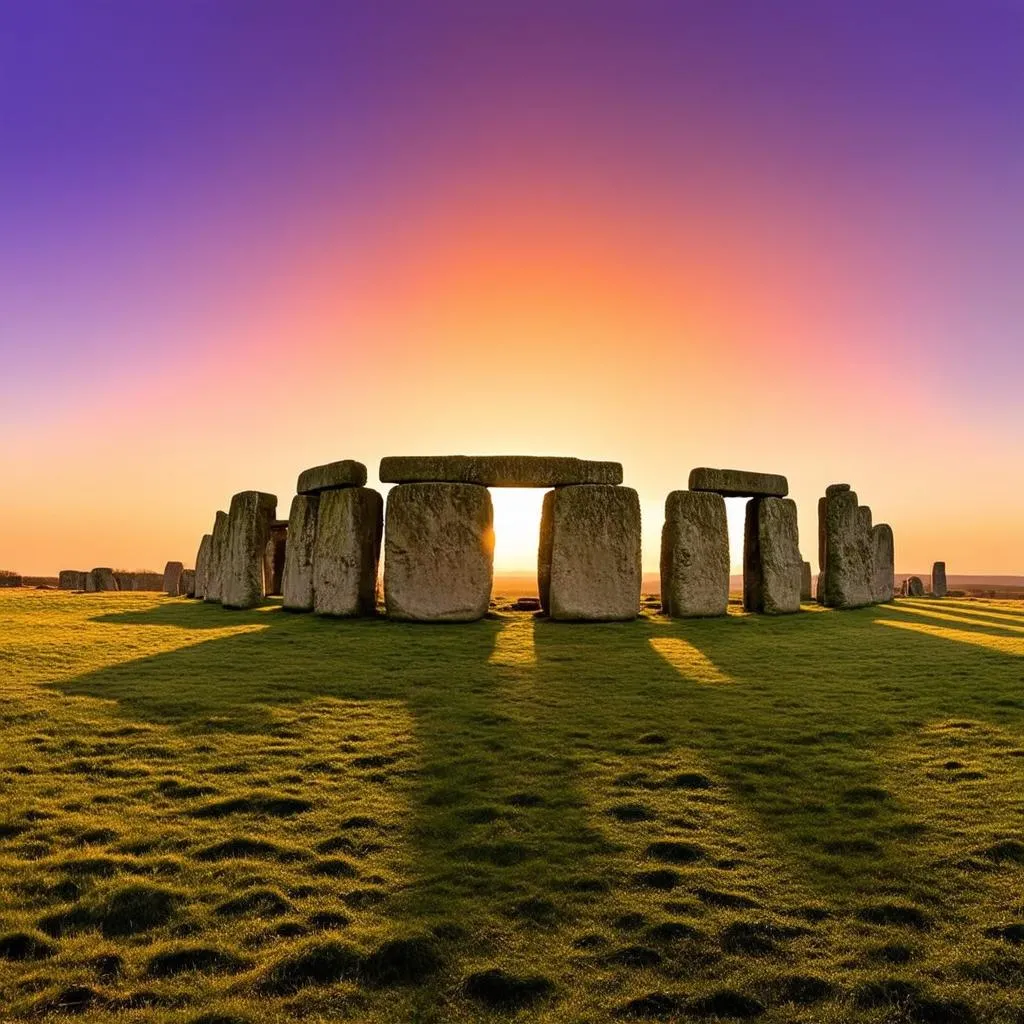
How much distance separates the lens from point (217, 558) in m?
21.2

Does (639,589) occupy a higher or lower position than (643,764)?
higher

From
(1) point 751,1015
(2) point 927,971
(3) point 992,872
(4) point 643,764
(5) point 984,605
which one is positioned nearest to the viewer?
(1) point 751,1015

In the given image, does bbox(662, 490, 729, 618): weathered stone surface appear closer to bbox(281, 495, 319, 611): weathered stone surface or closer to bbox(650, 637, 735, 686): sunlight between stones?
bbox(650, 637, 735, 686): sunlight between stones

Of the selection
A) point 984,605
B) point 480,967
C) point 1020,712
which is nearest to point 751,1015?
point 480,967

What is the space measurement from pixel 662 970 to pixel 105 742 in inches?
226

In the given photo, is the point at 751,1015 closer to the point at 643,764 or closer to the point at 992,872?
the point at 992,872

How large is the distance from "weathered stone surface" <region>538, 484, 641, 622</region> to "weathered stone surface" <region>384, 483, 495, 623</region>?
1603 mm

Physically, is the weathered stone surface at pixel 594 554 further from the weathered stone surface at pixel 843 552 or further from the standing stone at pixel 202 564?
the standing stone at pixel 202 564

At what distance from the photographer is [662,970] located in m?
4.05

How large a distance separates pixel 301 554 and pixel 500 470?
490 centimetres

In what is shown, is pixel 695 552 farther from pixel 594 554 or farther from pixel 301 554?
pixel 301 554

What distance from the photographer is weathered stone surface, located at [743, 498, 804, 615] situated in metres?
18.1

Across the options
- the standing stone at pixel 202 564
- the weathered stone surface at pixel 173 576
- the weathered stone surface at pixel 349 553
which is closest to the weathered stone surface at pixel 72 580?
the weathered stone surface at pixel 173 576

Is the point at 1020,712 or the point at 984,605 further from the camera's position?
the point at 984,605
